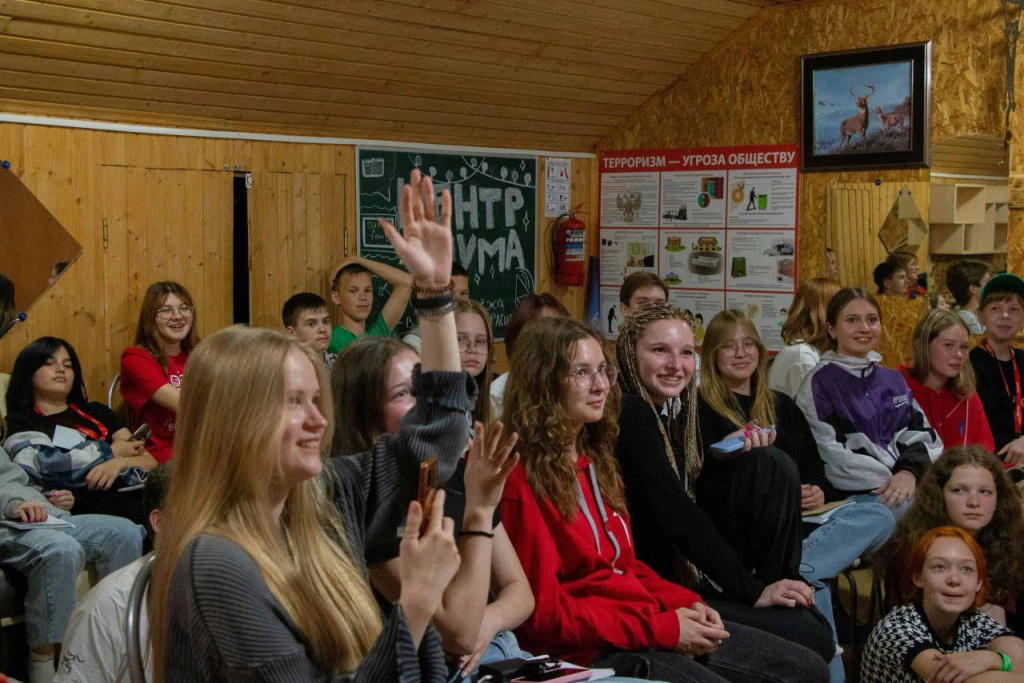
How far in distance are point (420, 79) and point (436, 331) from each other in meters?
4.34

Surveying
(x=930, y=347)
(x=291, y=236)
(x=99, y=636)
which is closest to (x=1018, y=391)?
(x=930, y=347)

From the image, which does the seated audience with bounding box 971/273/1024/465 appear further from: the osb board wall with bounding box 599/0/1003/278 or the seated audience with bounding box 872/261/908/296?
the osb board wall with bounding box 599/0/1003/278

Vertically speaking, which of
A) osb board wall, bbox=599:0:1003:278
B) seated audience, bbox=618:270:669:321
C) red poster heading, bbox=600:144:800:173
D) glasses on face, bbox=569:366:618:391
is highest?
osb board wall, bbox=599:0:1003:278

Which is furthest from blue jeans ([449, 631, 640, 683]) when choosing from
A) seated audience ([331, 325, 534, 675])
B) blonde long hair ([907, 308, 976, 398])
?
blonde long hair ([907, 308, 976, 398])

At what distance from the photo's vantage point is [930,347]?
4.87 meters

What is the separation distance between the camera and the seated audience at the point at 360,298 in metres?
6.04

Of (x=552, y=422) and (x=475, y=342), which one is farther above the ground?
(x=475, y=342)

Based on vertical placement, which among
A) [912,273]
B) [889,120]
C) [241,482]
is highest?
[889,120]

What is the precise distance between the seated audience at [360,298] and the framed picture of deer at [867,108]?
2637 millimetres

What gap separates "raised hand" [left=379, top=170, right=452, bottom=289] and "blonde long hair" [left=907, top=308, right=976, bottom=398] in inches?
132

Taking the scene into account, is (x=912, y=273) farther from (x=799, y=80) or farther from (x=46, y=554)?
(x=46, y=554)

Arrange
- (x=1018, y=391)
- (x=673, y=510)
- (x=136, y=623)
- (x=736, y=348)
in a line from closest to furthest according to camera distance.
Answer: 1. (x=136, y=623)
2. (x=673, y=510)
3. (x=736, y=348)
4. (x=1018, y=391)

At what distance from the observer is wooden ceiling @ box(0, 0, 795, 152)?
15.7 feet

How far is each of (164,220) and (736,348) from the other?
296cm
